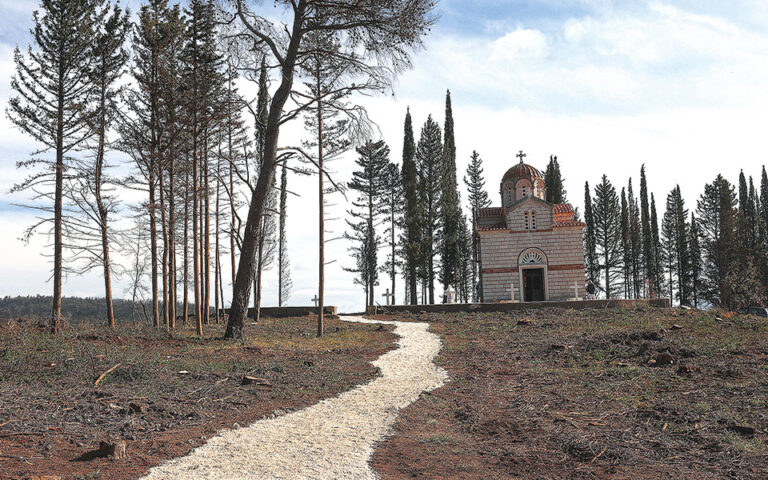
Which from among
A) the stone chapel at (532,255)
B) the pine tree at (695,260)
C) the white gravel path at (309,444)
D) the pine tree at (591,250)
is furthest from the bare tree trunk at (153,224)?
the pine tree at (695,260)

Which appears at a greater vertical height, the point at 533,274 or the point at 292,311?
the point at 533,274

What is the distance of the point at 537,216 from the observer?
107ft

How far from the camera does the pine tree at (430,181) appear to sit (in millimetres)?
37469

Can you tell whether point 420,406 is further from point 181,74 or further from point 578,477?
point 181,74

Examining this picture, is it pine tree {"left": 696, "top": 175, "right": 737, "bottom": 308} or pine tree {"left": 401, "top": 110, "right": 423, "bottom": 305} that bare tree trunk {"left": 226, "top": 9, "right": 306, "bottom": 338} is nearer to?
pine tree {"left": 401, "top": 110, "right": 423, "bottom": 305}

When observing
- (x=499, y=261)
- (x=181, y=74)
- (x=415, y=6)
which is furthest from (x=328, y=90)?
(x=499, y=261)

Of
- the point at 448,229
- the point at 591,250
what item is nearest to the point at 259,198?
the point at 448,229

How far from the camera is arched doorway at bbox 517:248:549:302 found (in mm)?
32250

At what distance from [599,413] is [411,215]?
30164mm

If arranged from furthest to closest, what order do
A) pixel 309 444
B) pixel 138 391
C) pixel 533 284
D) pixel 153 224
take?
pixel 533 284 < pixel 153 224 < pixel 138 391 < pixel 309 444

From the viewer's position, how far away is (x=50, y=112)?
17.8 metres

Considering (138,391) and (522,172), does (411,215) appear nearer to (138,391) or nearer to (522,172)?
(522,172)

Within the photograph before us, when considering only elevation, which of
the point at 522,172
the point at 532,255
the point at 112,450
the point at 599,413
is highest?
the point at 522,172

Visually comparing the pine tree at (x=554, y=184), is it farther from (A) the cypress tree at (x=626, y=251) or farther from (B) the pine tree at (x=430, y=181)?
(B) the pine tree at (x=430, y=181)
